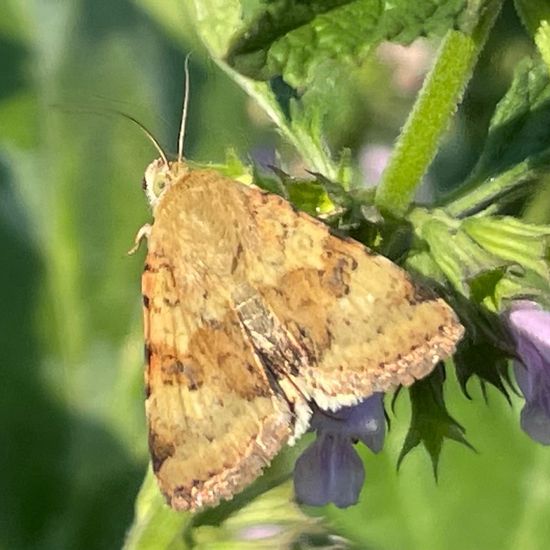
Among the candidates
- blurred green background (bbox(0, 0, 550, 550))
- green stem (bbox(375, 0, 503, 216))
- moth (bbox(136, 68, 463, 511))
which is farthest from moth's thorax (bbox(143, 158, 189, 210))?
blurred green background (bbox(0, 0, 550, 550))

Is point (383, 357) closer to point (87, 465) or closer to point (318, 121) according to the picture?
point (318, 121)

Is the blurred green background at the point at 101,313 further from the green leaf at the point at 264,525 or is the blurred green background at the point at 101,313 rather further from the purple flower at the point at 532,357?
the purple flower at the point at 532,357

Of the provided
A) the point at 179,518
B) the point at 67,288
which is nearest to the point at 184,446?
the point at 179,518

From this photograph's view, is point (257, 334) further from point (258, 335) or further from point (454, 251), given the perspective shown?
point (454, 251)

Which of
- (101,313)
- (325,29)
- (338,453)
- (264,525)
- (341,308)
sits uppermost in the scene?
(325,29)

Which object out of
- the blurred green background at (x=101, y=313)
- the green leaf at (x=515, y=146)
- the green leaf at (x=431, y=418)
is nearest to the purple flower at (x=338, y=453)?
the green leaf at (x=431, y=418)

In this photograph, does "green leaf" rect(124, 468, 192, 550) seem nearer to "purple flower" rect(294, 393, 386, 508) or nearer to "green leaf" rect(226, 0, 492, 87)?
"purple flower" rect(294, 393, 386, 508)

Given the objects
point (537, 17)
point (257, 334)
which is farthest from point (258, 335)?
point (537, 17)
